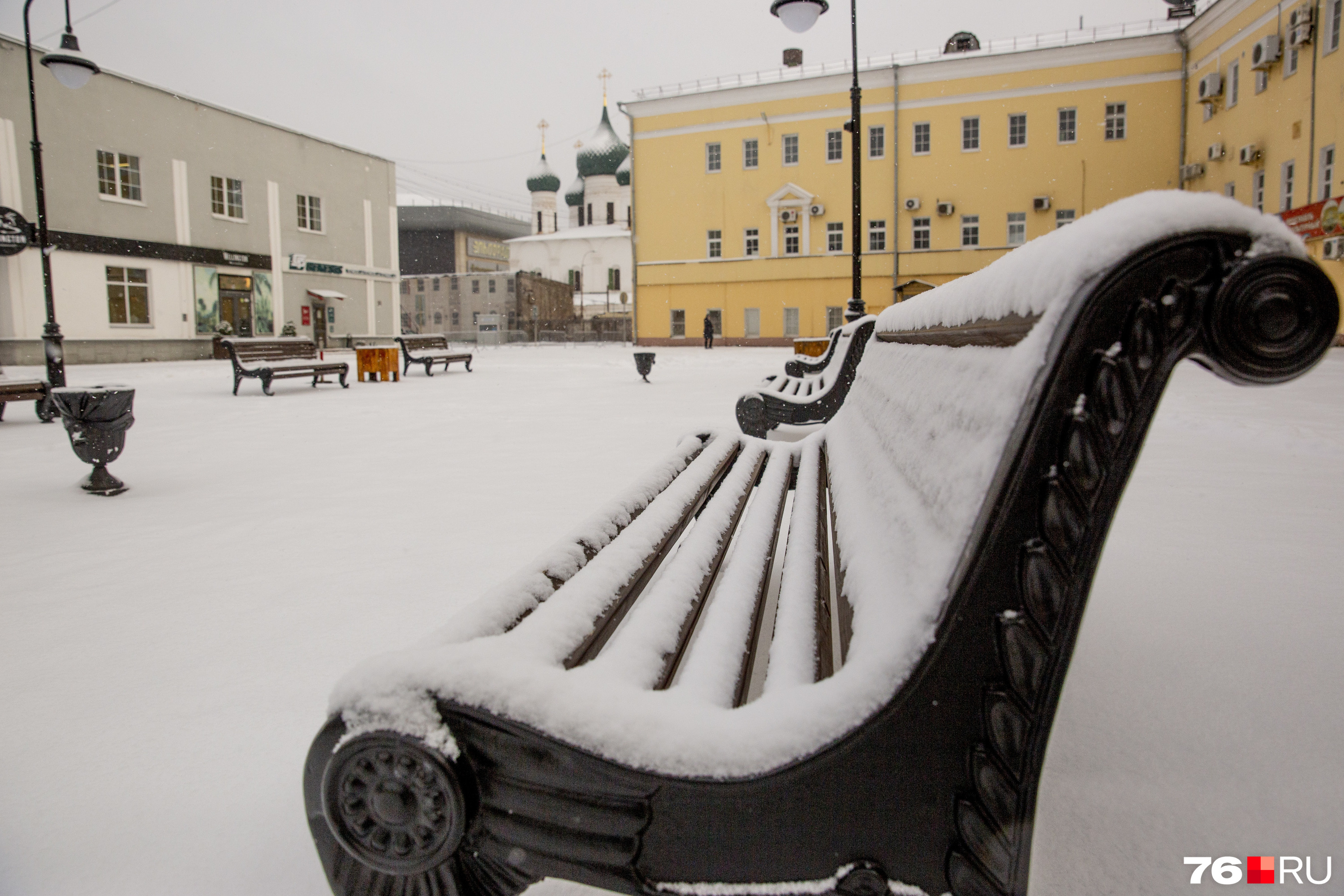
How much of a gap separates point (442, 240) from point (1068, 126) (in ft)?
190

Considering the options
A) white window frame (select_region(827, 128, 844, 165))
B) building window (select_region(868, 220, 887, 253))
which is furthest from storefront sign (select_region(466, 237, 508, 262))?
building window (select_region(868, 220, 887, 253))

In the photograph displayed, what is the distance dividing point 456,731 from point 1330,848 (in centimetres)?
169

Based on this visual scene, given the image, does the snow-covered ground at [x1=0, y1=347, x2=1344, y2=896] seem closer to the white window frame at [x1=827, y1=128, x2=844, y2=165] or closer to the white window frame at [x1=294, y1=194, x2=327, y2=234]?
the white window frame at [x1=294, y1=194, x2=327, y2=234]

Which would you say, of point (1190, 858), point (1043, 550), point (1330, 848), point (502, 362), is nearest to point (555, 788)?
point (1043, 550)

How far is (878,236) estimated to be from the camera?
31.3m

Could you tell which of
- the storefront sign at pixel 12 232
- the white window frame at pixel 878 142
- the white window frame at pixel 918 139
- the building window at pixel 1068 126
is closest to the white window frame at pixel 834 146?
the white window frame at pixel 878 142

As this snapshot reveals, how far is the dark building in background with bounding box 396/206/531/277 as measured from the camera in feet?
236

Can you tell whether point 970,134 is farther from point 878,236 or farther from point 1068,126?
point 878,236

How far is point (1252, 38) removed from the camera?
2252 cm

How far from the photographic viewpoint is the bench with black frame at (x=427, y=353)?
16.5m

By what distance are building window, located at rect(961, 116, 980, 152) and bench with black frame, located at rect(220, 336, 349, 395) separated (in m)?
26.0

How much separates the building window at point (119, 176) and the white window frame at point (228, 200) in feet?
8.32

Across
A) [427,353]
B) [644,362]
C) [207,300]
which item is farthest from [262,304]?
[644,362]

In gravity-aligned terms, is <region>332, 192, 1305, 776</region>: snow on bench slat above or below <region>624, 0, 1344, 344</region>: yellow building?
below
